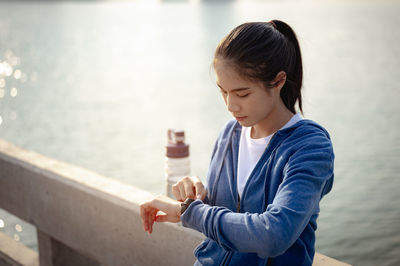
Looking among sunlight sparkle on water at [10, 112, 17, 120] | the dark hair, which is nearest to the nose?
the dark hair

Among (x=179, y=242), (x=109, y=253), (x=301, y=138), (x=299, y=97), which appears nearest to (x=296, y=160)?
(x=301, y=138)

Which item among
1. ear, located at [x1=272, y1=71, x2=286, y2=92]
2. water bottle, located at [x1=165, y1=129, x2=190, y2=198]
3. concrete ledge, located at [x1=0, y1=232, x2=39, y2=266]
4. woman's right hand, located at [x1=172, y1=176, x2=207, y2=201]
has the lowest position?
concrete ledge, located at [x1=0, y1=232, x2=39, y2=266]

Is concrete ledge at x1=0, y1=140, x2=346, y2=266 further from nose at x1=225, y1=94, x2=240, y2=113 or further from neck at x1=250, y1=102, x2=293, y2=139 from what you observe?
nose at x1=225, y1=94, x2=240, y2=113

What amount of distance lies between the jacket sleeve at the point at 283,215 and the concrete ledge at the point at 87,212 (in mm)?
917

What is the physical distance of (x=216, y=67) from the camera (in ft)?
6.03

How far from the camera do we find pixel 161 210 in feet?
6.68

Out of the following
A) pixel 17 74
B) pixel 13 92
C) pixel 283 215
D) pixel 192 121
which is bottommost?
Answer: pixel 17 74

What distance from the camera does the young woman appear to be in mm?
1660

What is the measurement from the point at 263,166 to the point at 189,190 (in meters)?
0.39

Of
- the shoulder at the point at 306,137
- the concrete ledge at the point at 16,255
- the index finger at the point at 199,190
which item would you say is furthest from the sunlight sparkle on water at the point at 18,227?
the shoulder at the point at 306,137

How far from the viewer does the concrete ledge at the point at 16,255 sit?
372cm

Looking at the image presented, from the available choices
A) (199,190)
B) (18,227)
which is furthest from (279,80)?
(18,227)

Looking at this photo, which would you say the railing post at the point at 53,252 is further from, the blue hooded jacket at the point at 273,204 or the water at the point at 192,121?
A: the water at the point at 192,121

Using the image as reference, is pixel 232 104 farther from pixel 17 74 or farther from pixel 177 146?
pixel 17 74
